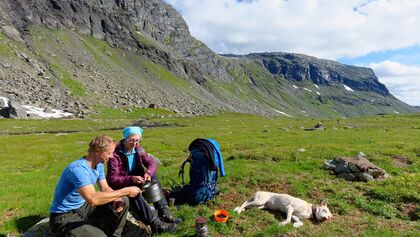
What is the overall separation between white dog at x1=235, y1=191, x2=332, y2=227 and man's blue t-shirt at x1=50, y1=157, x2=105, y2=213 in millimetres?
5611

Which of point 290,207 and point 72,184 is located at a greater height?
point 72,184

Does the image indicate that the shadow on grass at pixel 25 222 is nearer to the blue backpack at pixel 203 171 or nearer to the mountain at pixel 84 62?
the blue backpack at pixel 203 171

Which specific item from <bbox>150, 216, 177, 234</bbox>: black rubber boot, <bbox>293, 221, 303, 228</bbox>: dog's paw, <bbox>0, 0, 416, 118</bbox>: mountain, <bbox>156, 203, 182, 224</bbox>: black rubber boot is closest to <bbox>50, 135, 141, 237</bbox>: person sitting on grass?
<bbox>150, 216, 177, 234</bbox>: black rubber boot

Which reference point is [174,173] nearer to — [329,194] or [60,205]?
[329,194]

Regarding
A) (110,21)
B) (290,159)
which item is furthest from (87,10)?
(290,159)

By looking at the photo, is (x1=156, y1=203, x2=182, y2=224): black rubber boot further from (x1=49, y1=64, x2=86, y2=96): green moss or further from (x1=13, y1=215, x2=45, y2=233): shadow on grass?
(x1=49, y1=64, x2=86, y2=96): green moss

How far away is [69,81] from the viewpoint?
107125 millimetres

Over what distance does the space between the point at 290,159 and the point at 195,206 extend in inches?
448

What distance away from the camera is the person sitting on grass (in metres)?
8.30

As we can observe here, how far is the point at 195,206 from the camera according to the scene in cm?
1264

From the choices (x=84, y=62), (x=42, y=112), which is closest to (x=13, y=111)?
(x=42, y=112)

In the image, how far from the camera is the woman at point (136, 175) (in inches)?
410

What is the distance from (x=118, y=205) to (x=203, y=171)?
4.48 meters

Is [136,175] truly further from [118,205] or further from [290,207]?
[290,207]
